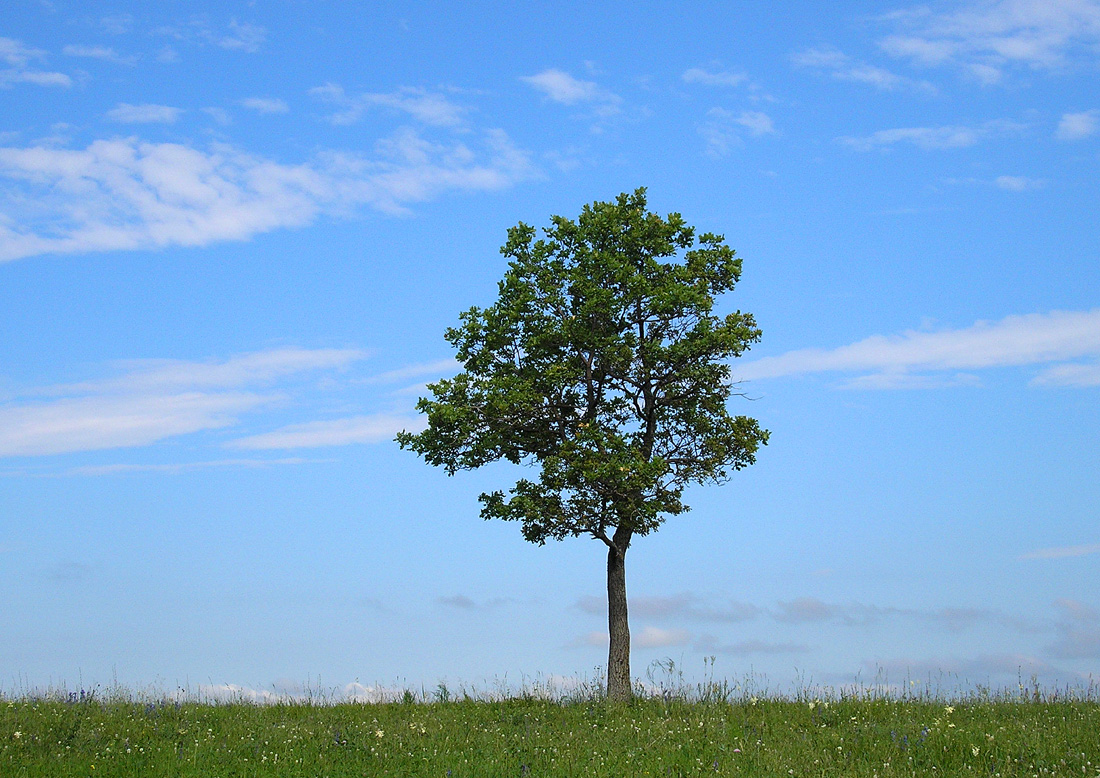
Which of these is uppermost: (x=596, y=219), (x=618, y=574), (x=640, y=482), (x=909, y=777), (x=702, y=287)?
(x=596, y=219)

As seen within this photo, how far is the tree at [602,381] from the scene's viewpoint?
21.3 meters

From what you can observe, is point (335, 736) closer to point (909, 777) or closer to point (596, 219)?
point (909, 777)

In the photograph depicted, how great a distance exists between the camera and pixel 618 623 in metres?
21.6

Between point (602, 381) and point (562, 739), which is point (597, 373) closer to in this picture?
point (602, 381)

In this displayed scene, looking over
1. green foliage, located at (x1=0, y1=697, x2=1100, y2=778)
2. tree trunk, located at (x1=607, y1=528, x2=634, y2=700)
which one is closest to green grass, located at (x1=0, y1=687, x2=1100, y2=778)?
green foliage, located at (x1=0, y1=697, x2=1100, y2=778)

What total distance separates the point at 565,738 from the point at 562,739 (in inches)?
2.8

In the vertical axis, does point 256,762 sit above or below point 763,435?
Answer: below

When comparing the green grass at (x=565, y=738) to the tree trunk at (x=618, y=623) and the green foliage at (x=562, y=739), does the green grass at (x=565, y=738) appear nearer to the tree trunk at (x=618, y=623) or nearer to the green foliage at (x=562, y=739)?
the green foliage at (x=562, y=739)

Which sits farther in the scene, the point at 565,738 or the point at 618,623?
the point at 618,623

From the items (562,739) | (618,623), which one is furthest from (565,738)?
(618,623)

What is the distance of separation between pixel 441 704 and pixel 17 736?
27.3ft

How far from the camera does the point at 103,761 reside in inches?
584

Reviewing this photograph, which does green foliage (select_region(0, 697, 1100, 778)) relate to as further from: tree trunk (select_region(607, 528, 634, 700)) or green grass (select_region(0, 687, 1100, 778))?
tree trunk (select_region(607, 528, 634, 700))

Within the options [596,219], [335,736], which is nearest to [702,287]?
[596,219]
